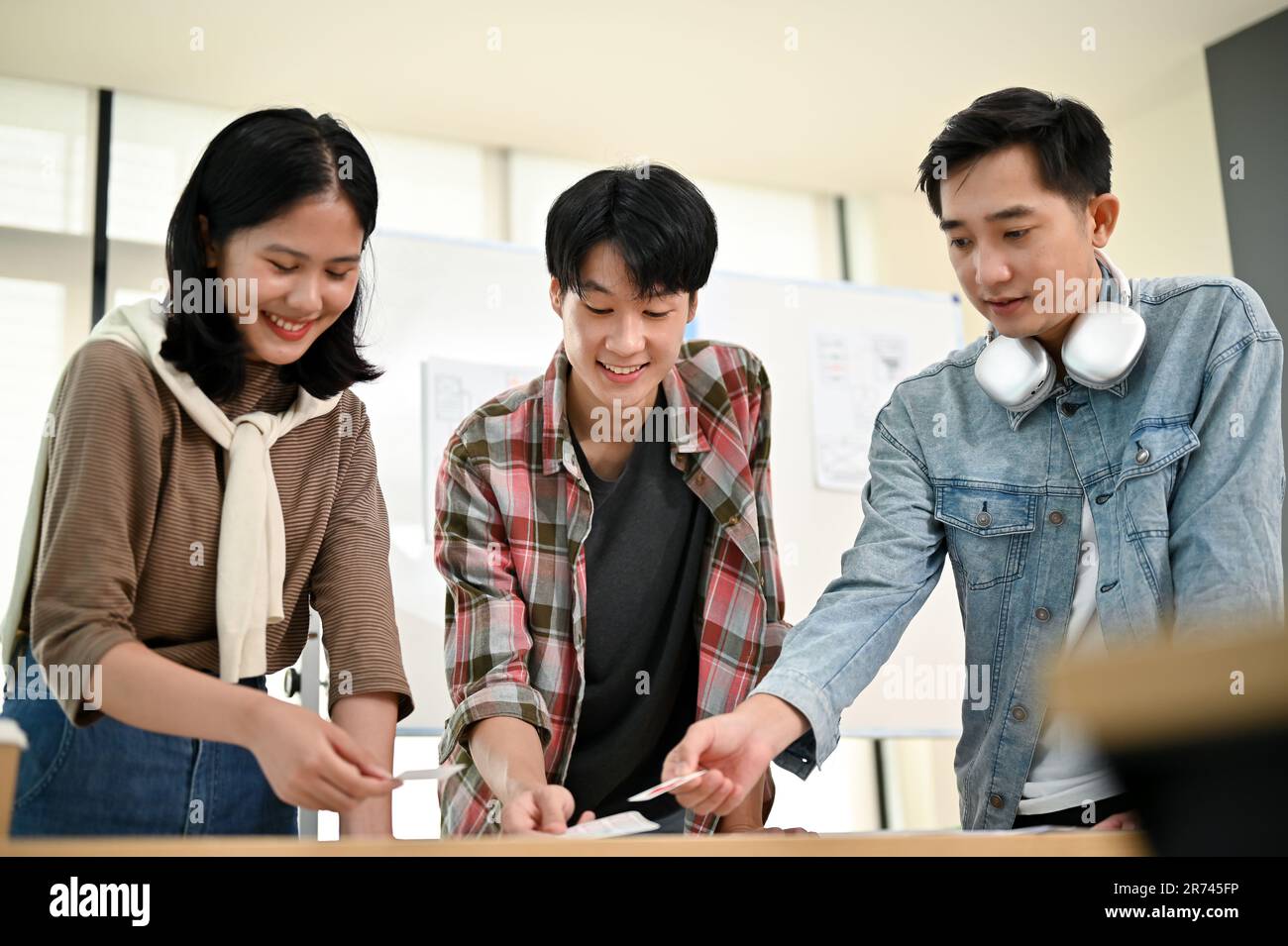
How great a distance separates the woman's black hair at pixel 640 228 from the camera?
155cm

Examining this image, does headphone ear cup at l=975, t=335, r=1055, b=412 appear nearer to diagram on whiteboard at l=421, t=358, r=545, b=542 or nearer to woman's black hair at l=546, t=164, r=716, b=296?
woman's black hair at l=546, t=164, r=716, b=296

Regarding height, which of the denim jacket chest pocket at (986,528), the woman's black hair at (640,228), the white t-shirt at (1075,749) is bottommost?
the white t-shirt at (1075,749)

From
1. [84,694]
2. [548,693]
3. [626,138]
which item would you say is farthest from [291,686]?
[626,138]

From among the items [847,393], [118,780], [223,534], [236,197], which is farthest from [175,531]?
[847,393]

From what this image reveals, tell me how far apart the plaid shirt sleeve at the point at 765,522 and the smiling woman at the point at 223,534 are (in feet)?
1.63

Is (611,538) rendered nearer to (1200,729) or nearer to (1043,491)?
(1043,491)

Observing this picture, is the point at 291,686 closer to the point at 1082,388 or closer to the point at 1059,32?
the point at 1082,388

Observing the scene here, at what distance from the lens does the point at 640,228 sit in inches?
61.2

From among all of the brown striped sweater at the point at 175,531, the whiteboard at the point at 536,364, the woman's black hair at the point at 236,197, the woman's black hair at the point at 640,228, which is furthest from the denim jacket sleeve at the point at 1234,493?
the whiteboard at the point at 536,364

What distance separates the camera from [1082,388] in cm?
146

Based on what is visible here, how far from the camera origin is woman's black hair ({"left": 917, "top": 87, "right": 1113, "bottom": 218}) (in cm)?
145

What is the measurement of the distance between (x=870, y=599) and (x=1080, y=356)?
366 mm

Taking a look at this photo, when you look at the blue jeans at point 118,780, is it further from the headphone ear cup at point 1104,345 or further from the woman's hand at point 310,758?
the headphone ear cup at point 1104,345

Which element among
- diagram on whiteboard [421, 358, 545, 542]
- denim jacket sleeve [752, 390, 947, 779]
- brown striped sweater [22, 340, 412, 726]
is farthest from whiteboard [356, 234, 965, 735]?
denim jacket sleeve [752, 390, 947, 779]
